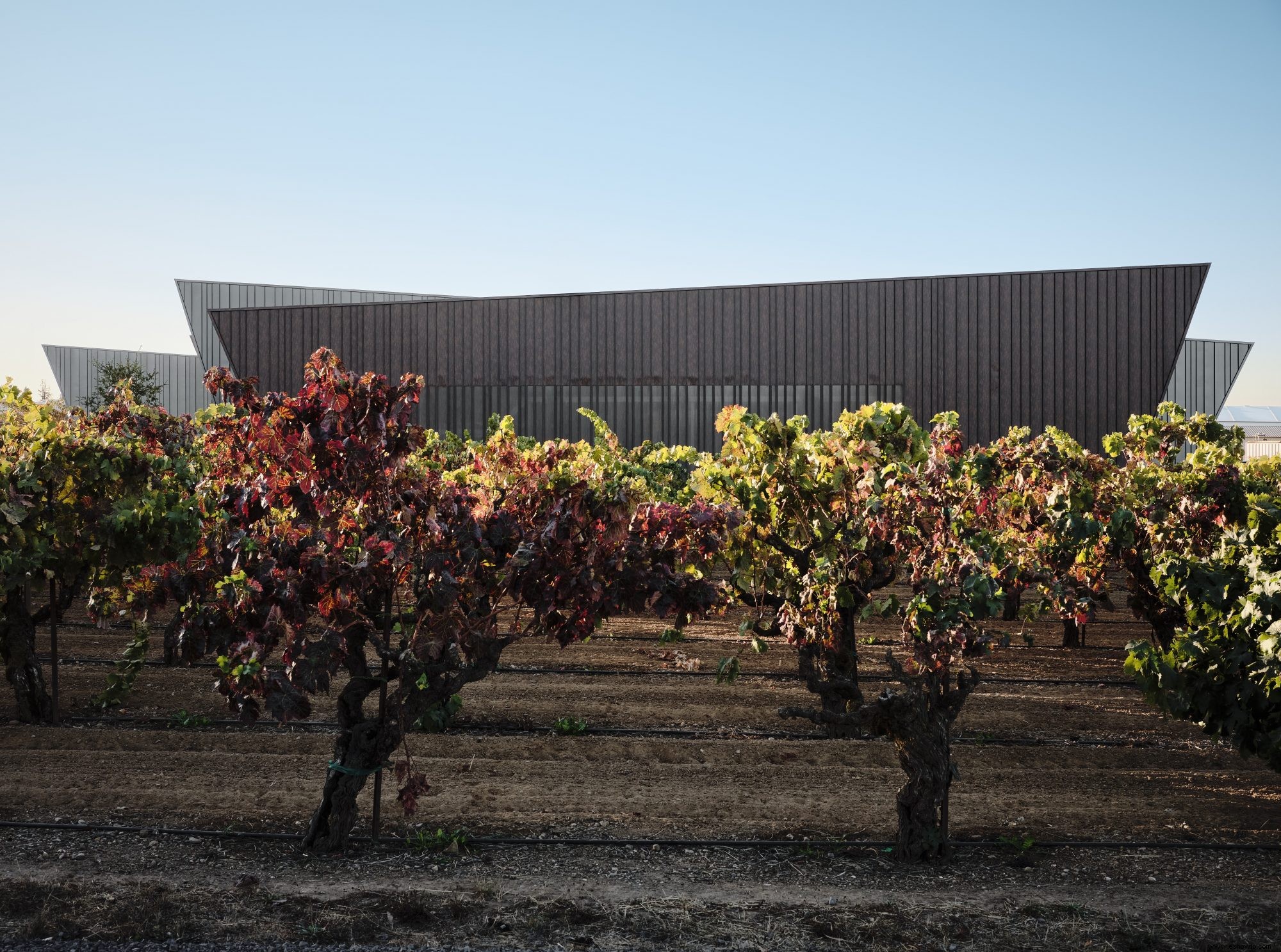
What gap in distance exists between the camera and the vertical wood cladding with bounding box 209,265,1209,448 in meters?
24.0

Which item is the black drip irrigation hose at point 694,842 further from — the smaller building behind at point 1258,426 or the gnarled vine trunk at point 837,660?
the smaller building behind at point 1258,426

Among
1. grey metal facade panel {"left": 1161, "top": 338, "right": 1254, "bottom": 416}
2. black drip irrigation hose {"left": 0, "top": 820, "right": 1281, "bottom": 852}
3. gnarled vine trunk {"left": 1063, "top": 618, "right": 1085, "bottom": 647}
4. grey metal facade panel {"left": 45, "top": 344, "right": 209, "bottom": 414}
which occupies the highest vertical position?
grey metal facade panel {"left": 45, "top": 344, "right": 209, "bottom": 414}

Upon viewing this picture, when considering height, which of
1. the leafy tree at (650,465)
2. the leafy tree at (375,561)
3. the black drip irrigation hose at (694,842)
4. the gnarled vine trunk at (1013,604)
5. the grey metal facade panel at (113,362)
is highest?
the grey metal facade panel at (113,362)

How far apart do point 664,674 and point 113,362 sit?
43325mm

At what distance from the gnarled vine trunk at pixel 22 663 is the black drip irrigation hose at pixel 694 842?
10.1ft

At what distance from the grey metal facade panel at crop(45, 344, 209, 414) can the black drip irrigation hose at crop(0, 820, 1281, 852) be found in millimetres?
43577

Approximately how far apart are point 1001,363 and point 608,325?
31.8 ft

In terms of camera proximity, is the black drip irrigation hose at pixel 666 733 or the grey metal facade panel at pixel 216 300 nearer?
the black drip irrigation hose at pixel 666 733

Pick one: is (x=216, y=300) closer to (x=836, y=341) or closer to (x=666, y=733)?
(x=836, y=341)

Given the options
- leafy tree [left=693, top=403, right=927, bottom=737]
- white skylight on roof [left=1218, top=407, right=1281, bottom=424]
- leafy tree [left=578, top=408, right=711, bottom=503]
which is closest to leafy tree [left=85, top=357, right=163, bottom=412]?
leafy tree [left=578, top=408, right=711, bottom=503]

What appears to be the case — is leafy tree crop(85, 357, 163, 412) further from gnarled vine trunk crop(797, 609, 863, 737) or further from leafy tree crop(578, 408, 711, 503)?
gnarled vine trunk crop(797, 609, 863, 737)

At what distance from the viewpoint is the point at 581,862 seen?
20.0ft

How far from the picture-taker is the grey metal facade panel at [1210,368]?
30.4 meters

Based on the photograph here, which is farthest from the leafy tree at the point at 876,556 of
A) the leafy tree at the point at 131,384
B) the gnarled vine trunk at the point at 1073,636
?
the leafy tree at the point at 131,384
